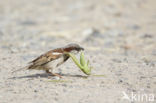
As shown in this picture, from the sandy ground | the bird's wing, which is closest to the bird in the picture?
the bird's wing

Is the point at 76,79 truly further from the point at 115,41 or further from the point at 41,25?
the point at 41,25

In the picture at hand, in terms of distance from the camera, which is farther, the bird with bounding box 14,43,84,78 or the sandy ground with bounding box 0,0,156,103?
the bird with bounding box 14,43,84,78

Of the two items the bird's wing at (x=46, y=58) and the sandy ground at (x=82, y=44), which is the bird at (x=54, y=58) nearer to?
the bird's wing at (x=46, y=58)

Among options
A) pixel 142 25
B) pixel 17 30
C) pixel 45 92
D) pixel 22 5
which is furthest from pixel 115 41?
pixel 22 5

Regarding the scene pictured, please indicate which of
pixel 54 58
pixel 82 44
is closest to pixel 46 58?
pixel 54 58

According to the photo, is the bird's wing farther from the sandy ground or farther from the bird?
the sandy ground

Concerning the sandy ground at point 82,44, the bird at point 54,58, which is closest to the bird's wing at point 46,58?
the bird at point 54,58

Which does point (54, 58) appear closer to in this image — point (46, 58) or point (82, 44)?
point (46, 58)

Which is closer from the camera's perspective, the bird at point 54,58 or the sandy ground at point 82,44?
the sandy ground at point 82,44

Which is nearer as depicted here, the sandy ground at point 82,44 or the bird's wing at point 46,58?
the sandy ground at point 82,44
